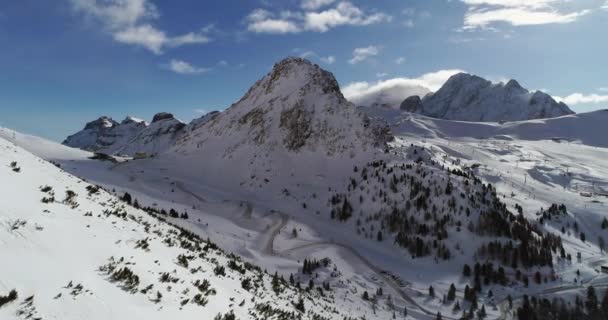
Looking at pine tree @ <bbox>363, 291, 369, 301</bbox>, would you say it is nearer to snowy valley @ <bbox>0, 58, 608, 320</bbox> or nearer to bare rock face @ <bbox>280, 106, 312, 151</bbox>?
snowy valley @ <bbox>0, 58, 608, 320</bbox>

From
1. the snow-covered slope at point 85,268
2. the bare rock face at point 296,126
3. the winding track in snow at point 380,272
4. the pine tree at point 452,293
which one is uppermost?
the bare rock face at point 296,126

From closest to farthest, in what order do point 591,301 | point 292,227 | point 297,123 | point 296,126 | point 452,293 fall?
point 452,293
point 591,301
point 292,227
point 296,126
point 297,123

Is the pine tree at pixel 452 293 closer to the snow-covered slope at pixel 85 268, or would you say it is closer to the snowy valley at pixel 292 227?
the snowy valley at pixel 292 227

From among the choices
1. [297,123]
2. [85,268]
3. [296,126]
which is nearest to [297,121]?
[297,123]

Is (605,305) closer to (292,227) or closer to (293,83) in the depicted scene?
(292,227)

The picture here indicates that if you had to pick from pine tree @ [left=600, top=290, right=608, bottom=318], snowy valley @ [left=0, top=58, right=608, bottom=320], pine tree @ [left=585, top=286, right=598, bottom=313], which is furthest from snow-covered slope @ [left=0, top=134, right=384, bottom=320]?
pine tree @ [left=600, top=290, right=608, bottom=318]

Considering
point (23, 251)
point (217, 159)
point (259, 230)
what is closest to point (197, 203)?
point (259, 230)

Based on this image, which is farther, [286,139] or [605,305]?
[286,139]

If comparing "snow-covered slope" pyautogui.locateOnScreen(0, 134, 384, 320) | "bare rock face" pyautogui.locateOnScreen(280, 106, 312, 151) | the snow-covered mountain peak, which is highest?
the snow-covered mountain peak

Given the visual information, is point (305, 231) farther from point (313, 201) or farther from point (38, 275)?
point (38, 275)

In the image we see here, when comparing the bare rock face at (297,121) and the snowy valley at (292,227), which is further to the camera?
the bare rock face at (297,121)

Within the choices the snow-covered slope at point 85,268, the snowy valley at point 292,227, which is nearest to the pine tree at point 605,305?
the snowy valley at point 292,227
